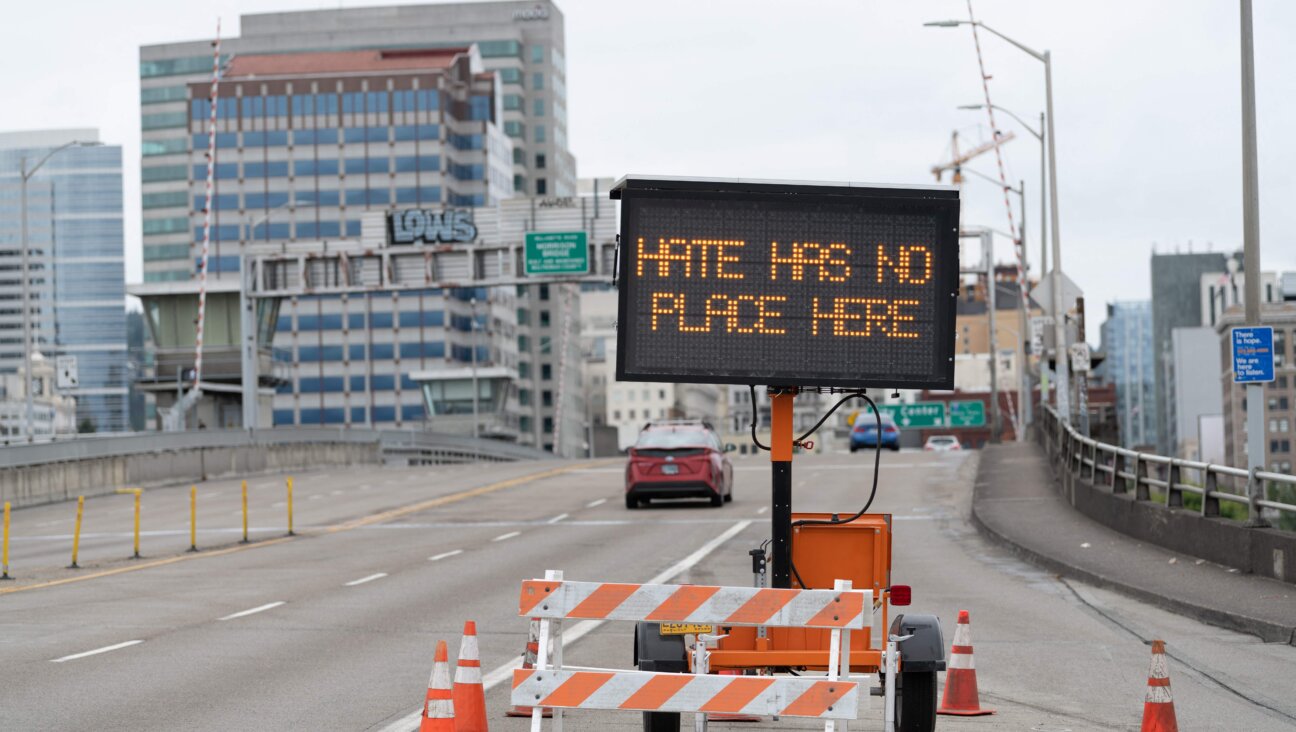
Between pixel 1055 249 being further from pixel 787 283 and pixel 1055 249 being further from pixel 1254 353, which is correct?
pixel 787 283

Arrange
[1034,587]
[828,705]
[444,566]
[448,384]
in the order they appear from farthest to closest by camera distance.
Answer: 1. [448,384]
2. [444,566]
3. [1034,587]
4. [828,705]

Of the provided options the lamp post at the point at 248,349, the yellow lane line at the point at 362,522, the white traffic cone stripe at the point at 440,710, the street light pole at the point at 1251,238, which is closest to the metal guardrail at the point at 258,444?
the lamp post at the point at 248,349

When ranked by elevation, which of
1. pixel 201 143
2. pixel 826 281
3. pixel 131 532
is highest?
pixel 201 143

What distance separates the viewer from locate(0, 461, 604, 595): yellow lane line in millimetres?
22828

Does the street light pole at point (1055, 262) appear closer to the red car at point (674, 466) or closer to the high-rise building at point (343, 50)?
the red car at point (674, 466)

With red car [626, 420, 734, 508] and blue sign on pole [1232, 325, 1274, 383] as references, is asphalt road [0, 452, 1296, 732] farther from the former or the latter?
blue sign on pole [1232, 325, 1274, 383]

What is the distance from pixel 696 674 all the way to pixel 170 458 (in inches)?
1758

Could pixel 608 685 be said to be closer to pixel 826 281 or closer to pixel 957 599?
pixel 826 281

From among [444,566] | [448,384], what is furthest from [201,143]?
[444,566]

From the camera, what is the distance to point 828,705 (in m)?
8.00

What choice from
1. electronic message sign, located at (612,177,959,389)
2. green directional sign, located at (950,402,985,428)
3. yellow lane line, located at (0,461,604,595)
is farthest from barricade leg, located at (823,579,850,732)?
green directional sign, located at (950,402,985,428)

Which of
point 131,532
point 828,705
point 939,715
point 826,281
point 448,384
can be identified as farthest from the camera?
point 448,384

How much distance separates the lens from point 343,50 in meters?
189

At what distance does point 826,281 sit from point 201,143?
163 meters
